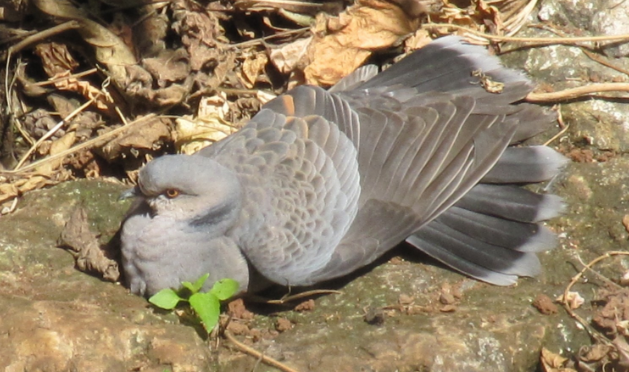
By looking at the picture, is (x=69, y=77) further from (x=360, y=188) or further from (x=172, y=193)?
(x=360, y=188)

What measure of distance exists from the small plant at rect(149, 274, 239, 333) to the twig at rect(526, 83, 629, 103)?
2.32m

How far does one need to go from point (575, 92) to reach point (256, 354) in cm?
268

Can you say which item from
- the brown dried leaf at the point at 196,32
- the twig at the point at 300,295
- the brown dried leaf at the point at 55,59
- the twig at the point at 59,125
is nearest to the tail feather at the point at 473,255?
the twig at the point at 300,295

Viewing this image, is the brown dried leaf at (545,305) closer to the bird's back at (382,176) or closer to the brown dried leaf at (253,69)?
the bird's back at (382,176)

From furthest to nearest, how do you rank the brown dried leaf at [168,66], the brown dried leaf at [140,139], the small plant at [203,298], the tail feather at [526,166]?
1. the brown dried leaf at [168,66]
2. the brown dried leaf at [140,139]
3. the tail feather at [526,166]
4. the small plant at [203,298]

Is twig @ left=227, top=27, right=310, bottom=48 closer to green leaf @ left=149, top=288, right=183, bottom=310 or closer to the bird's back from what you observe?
the bird's back

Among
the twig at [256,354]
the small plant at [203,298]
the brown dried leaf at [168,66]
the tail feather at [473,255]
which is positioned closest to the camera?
the twig at [256,354]

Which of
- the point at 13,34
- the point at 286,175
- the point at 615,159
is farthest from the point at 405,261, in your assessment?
the point at 13,34

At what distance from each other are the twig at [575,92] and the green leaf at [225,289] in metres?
2.30

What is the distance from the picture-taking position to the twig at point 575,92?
5.33 m

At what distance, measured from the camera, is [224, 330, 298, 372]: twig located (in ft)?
12.8

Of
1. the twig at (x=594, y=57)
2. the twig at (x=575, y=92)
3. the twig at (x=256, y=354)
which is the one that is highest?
the twig at (x=594, y=57)

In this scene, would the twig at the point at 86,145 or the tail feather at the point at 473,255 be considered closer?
the tail feather at the point at 473,255

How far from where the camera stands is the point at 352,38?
18.5 feet
